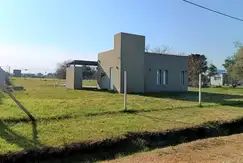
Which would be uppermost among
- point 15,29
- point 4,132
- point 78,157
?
point 15,29

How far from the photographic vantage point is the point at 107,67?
72.4 ft

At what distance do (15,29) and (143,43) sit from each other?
396 inches

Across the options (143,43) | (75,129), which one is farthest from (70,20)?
(75,129)

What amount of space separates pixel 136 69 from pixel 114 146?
1406cm

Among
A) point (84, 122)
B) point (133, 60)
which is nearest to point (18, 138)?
point (84, 122)

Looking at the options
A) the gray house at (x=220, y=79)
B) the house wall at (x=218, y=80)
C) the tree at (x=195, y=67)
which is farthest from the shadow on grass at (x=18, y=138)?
the house wall at (x=218, y=80)

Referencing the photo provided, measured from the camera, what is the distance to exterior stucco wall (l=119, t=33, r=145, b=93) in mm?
19312

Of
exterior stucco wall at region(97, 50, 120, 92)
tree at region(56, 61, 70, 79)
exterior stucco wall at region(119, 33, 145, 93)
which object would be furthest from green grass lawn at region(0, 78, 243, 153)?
tree at region(56, 61, 70, 79)

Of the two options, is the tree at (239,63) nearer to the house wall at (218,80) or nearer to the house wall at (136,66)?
the house wall at (136,66)

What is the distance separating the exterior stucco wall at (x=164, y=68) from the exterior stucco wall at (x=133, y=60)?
3.34ft

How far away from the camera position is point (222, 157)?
5.33 metres

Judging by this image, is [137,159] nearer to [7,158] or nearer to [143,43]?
[7,158]

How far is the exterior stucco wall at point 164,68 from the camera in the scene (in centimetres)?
2125

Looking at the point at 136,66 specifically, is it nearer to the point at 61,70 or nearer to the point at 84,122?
the point at 84,122
